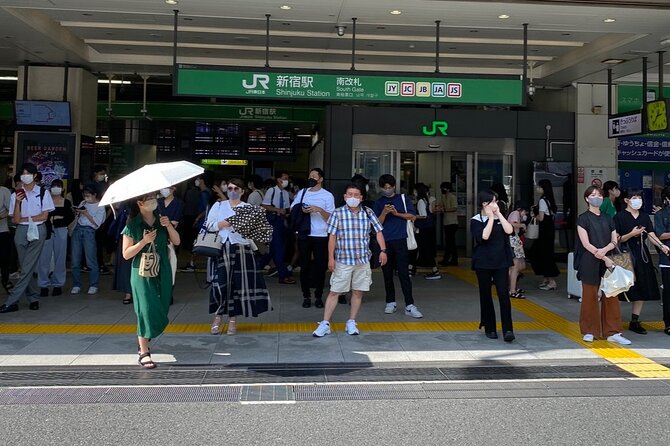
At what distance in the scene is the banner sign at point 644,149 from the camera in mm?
15367

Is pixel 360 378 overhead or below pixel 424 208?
below

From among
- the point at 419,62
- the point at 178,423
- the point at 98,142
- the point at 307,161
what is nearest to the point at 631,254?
the point at 178,423

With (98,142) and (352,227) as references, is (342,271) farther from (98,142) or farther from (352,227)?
(98,142)

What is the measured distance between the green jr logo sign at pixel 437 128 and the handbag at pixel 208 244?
7.80m

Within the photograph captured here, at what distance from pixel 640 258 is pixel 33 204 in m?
7.67

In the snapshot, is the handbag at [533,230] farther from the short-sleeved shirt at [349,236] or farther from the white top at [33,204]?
the white top at [33,204]

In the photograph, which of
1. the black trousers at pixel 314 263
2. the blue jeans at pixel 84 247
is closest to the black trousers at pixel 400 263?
the black trousers at pixel 314 263

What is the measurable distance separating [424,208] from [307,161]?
7543 millimetres

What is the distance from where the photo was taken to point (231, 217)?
6484 millimetres

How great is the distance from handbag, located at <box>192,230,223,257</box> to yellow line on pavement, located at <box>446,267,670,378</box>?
154 inches

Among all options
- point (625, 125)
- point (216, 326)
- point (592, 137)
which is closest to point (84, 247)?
point (216, 326)

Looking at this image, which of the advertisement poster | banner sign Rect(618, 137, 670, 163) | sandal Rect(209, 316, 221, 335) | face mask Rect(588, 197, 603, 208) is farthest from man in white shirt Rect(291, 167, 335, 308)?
banner sign Rect(618, 137, 670, 163)

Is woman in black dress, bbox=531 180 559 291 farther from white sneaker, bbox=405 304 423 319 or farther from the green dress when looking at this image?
the green dress

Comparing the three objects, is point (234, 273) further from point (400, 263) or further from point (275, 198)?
point (275, 198)
